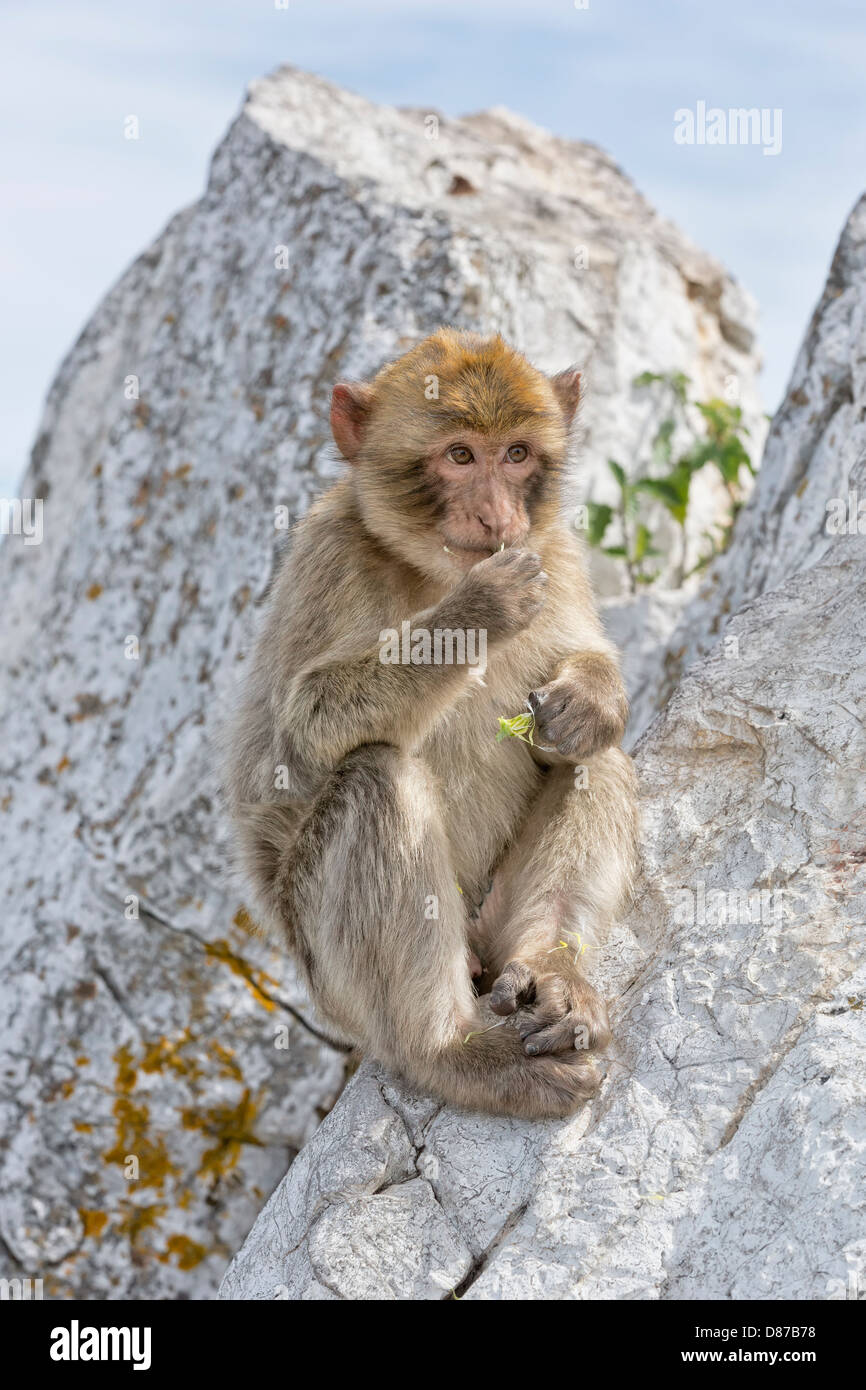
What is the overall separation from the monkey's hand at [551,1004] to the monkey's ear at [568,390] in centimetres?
178

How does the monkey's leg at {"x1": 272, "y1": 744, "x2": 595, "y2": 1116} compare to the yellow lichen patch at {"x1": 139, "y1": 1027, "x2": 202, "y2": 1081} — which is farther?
the yellow lichen patch at {"x1": 139, "y1": 1027, "x2": 202, "y2": 1081}

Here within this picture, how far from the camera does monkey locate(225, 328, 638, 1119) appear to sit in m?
3.55

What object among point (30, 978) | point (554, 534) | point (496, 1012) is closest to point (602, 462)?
point (554, 534)

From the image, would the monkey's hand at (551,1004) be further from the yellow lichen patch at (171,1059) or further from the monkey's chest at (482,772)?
the yellow lichen patch at (171,1059)

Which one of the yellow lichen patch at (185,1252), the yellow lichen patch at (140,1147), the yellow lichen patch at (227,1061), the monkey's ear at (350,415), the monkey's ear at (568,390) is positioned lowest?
the yellow lichen patch at (185,1252)

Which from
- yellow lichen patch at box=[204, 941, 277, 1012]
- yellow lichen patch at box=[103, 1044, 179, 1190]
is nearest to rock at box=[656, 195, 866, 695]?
yellow lichen patch at box=[204, 941, 277, 1012]

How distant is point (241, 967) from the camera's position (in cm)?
629

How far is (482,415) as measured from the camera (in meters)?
3.90

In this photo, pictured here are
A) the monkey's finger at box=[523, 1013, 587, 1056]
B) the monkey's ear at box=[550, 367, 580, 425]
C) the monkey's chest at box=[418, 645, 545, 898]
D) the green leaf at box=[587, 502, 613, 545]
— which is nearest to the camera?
the monkey's finger at box=[523, 1013, 587, 1056]

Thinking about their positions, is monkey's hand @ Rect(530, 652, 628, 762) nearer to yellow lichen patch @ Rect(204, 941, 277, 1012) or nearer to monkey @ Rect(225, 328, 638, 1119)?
monkey @ Rect(225, 328, 638, 1119)

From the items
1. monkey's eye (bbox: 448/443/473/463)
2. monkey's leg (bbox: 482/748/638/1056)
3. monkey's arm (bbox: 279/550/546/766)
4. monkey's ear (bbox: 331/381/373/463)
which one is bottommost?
monkey's leg (bbox: 482/748/638/1056)

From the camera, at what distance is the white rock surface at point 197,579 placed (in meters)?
6.23

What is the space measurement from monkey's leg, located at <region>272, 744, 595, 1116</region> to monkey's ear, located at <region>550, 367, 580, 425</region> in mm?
1389

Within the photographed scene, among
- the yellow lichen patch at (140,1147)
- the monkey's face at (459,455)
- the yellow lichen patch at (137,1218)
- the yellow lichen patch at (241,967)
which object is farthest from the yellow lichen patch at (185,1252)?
the monkey's face at (459,455)
